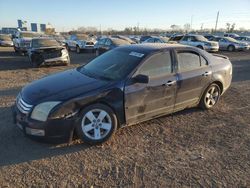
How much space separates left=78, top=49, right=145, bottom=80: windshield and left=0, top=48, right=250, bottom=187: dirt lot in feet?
3.51

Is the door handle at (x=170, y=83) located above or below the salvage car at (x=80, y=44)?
above

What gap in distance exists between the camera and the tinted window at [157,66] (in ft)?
14.4

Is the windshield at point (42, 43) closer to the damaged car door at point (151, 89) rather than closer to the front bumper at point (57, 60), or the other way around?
the front bumper at point (57, 60)

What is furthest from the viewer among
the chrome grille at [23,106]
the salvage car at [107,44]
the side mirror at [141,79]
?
the salvage car at [107,44]

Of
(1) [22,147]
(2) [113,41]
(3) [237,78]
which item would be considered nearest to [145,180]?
(1) [22,147]

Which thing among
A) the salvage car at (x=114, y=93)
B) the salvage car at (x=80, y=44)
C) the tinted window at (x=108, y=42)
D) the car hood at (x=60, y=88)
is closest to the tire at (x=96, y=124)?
the salvage car at (x=114, y=93)

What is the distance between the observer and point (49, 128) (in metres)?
3.62

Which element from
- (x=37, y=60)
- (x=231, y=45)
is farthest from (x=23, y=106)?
(x=231, y=45)

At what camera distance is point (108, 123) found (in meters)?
4.01

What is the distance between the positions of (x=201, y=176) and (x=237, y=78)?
24.1 feet

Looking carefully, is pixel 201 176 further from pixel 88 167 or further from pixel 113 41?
pixel 113 41

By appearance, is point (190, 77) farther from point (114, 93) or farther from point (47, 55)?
point (47, 55)

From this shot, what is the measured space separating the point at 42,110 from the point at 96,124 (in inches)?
33.9

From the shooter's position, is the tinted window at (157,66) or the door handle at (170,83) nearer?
the tinted window at (157,66)
